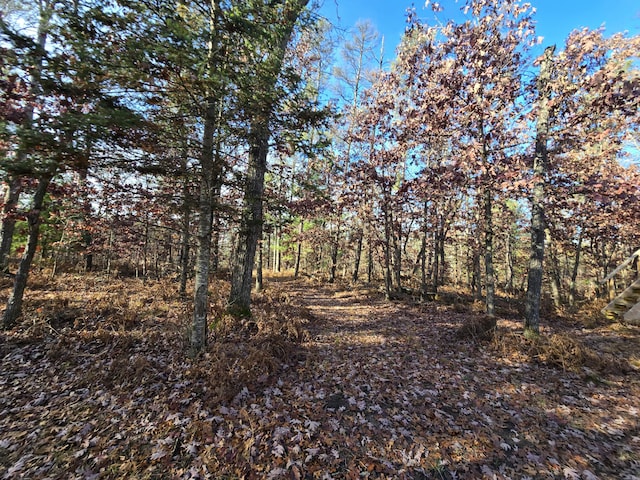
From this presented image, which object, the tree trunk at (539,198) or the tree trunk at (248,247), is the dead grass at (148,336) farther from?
the tree trunk at (539,198)

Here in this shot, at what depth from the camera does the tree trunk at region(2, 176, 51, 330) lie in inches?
261

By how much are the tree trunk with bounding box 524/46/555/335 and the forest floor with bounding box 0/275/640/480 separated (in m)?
0.96

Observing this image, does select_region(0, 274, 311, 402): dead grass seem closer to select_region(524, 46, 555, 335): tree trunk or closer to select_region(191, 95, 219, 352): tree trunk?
select_region(191, 95, 219, 352): tree trunk

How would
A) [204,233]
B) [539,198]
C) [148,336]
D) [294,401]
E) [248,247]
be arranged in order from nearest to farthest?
[294,401] → [204,233] → [148,336] → [539,198] → [248,247]

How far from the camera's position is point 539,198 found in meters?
8.02

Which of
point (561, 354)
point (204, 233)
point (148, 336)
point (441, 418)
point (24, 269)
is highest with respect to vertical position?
point (204, 233)

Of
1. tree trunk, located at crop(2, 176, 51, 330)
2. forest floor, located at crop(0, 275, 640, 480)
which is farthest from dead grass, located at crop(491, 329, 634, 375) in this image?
tree trunk, located at crop(2, 176, 51, 330)

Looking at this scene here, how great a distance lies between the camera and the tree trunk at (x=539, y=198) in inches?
311

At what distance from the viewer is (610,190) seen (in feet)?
22.9

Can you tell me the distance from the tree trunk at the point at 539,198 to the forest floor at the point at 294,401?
96cm

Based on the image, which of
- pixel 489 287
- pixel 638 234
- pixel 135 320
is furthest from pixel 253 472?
pixel 638 234

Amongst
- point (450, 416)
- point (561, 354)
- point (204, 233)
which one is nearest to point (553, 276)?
point (561, 354)

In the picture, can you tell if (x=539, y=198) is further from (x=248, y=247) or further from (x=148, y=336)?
(x=148, y=336)

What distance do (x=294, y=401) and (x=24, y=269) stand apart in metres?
7.79
